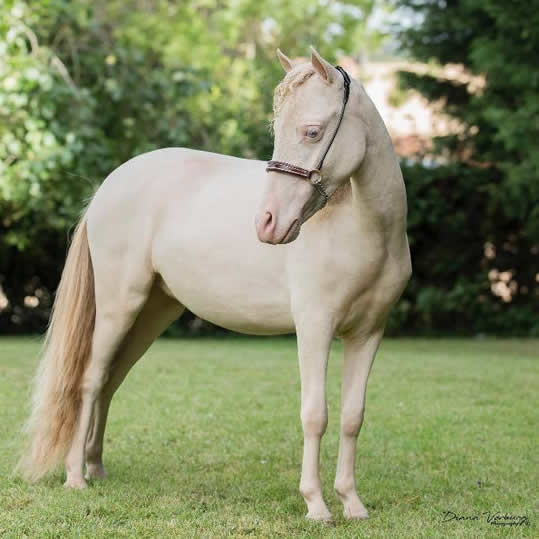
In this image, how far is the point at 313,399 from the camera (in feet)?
12.1

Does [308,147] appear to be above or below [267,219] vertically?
above

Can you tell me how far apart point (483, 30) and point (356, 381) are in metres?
9.31

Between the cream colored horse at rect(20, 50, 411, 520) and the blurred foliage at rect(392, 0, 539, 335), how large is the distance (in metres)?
8.17

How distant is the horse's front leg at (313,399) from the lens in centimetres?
364

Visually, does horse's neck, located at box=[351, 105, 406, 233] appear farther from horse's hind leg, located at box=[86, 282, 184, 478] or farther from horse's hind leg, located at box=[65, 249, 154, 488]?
horse's hind leg, located at box=[86, 282, 184, 478]

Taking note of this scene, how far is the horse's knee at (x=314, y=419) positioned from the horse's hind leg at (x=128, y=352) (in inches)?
51.8

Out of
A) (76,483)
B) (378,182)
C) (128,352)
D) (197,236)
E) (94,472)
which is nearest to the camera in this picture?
(378,182)

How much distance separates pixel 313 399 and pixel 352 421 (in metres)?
0.32

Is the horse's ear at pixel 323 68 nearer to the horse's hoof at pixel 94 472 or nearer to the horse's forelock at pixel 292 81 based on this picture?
the horse's forelock at pixel 292 81

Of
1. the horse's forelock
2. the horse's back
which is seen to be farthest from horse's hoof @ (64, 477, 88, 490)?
the horse's forelock

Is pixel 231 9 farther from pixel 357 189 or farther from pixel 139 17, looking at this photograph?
pixel 357 189

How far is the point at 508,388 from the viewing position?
25.3 feet
